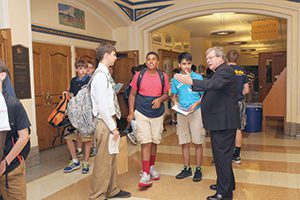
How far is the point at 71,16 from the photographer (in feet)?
19.0

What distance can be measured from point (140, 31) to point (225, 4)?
204 centimetres

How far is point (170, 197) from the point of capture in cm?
295

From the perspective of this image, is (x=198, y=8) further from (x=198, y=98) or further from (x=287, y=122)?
(x=198, y=98)

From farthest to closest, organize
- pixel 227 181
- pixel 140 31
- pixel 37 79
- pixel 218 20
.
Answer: pixel 218 20
pixel 140 31
pixel 37 79
pixel 227 181

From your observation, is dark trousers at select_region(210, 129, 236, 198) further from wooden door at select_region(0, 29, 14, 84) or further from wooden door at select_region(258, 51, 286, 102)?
wooden door at select_region(258, 51, 286, 102)

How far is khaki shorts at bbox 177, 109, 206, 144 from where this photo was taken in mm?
3348

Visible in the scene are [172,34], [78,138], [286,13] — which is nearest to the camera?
[78,138]

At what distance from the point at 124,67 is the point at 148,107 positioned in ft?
13.2

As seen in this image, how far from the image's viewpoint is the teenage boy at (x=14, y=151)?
1657mm

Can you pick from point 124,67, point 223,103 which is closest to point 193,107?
point 223,103

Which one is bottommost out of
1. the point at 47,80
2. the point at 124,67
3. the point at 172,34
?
the point at 47,80

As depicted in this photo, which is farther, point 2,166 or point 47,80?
point 47,80

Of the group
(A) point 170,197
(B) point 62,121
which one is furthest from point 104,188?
(B) point 62,121

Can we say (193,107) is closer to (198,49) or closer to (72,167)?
(72,167)
